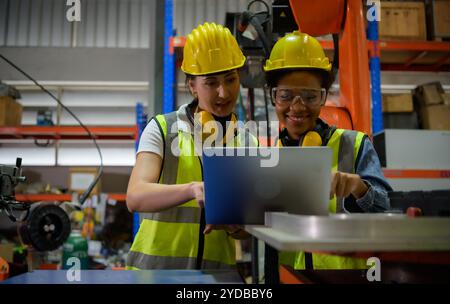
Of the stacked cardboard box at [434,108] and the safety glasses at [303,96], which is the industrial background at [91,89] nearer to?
the stacked cardboard box at [434,108]

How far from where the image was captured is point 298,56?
4.40 feet

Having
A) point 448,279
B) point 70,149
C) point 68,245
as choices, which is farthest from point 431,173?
point 70,149

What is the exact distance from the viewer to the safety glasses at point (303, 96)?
130 cm

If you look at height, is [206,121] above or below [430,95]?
below

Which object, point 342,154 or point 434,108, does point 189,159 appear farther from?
point 434,108

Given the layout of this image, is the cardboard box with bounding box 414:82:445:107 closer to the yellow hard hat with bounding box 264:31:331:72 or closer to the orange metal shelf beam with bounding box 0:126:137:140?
the yellow hard hat with bounding box 264:31:331:72

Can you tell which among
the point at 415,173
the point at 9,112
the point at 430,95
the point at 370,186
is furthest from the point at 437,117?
the point at 9,112

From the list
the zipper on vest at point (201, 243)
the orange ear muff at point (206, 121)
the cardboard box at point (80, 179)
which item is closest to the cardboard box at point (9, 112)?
the cardboard box at point (80, 179)

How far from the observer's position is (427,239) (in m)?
0.51

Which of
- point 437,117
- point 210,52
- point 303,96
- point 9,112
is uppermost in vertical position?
point 9,112

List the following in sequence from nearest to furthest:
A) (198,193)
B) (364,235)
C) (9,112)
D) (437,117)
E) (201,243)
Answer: (364,235) < (198,193) < (201,243) < (437,117) < (9,112)

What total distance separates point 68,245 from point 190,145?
7.36 ft

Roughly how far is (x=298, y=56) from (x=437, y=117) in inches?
94.1

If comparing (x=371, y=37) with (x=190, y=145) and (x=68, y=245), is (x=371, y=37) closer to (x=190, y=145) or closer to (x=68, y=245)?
(x=190, y=145)
